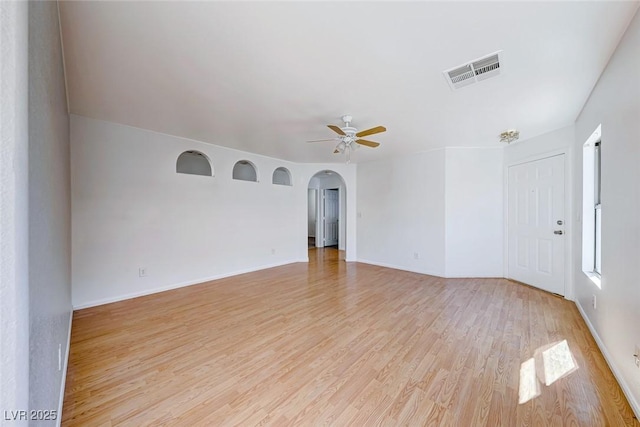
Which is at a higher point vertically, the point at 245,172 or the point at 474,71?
the point at 474,71

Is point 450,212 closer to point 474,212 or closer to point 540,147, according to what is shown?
point 474,212

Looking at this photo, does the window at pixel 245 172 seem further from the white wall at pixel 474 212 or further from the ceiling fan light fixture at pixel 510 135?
the ceiling fan light fixture at pixel 510 135

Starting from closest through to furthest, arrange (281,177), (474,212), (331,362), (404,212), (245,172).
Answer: (331,362) < (474,212) < (404,212) < (245,172) < (281,177)

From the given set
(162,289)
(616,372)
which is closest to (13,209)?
(616,372)

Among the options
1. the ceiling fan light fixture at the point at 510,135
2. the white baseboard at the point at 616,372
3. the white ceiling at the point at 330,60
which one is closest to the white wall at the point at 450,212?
the ceiling fan light fixture at the point at 510,135

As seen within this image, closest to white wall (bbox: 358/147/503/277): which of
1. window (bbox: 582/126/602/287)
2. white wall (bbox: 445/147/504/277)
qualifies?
white wall (bbox: 445/147/504/277)

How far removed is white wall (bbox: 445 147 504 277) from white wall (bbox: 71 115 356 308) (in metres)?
3.46

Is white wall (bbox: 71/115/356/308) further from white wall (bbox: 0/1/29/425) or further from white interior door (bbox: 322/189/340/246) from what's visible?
white wall (bbox: 0/1/29/425)

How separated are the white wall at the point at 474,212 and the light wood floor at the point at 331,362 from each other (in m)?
0.93

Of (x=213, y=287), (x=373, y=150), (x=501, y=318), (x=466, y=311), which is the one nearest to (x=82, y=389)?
(x=213, y=287)

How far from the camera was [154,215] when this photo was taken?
372 centimetres

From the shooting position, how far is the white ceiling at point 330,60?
1.50 meters

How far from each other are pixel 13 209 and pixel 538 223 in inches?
204

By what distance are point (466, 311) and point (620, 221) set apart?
1.73 metres
